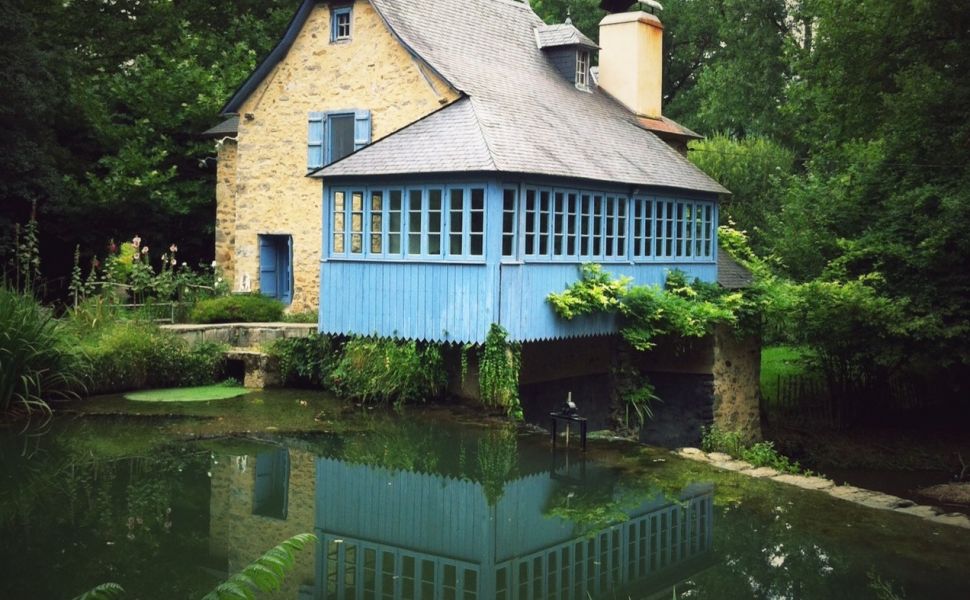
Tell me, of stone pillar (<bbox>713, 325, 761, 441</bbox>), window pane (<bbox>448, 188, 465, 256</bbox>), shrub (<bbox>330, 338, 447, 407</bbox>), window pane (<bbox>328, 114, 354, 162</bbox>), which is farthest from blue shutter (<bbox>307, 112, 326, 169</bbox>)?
stone pillar (<bbox>713, 325, 761, 441</bbox>)

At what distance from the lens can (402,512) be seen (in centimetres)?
983

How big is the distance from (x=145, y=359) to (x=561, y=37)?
997cm

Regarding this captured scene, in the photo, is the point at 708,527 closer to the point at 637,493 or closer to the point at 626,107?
the point at 637,493

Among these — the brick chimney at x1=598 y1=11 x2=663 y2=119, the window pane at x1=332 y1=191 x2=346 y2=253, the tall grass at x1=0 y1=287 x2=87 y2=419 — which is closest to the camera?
the tall grass at x1=0 y1=287 x2=87 y2=419

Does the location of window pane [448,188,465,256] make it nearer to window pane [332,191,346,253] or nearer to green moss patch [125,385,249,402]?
window pane [332,191,346,253]

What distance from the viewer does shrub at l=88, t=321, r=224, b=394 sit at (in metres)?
14.9

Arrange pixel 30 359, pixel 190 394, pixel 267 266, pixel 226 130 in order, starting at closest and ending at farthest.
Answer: pixel 30 359, pixel 190 394, pixel 267 266, pixel 226 130

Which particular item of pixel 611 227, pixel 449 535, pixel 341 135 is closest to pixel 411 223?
pixel 611 227

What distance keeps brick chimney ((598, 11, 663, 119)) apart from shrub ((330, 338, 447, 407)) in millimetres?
8677

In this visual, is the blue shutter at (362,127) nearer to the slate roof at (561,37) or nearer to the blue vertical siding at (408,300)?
the blue vertical siding at (408,300)

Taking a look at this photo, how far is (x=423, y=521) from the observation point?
31.3 ft

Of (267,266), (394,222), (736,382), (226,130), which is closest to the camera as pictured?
(394,222)

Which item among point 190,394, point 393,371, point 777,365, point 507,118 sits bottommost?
point 777,365

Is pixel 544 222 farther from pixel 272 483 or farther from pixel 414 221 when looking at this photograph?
pixel 272 483
